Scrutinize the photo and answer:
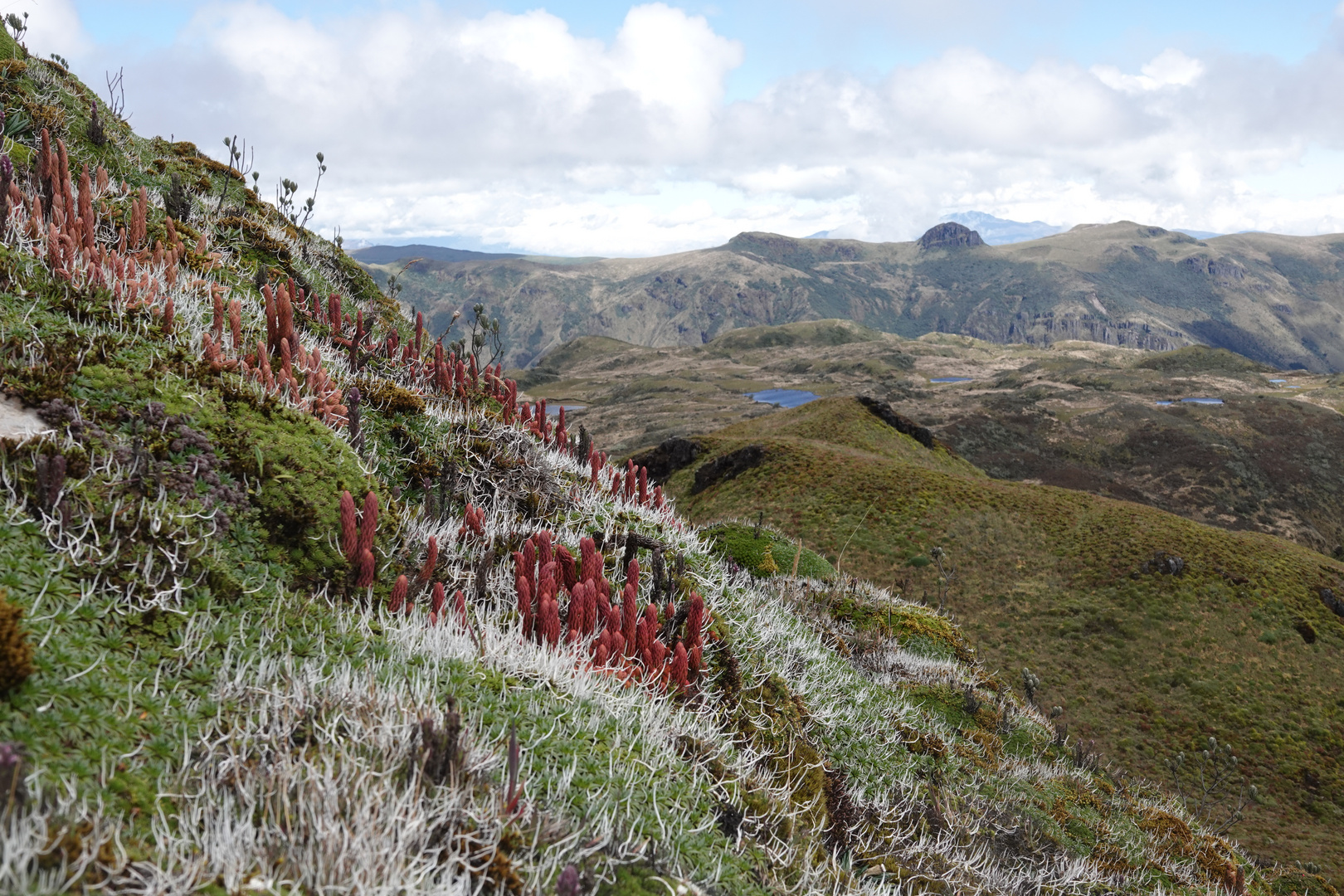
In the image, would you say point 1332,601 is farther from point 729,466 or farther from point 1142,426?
point 1142,426

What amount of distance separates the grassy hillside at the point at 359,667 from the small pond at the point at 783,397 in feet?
371

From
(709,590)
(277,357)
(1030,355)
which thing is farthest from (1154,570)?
(1030,355)

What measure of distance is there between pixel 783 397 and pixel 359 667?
132m

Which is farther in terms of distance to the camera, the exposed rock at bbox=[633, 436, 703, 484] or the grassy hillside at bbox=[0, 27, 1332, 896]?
the exposed rock at bbox=[633, 436, 703, 484]

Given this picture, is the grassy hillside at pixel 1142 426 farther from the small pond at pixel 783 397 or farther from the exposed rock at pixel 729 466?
the exposed rock at pixel 729 466

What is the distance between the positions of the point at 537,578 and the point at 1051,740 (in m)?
11.6

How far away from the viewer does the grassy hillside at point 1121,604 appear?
20.7 metres

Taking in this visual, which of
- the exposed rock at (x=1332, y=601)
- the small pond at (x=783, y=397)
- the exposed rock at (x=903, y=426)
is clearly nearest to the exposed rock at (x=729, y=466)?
the exposed rock at (x=903, y=426)

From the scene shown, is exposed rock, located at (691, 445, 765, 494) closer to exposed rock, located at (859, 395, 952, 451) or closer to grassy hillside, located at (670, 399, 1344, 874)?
grassy hillside, located at (670, 399, 1344, 874)

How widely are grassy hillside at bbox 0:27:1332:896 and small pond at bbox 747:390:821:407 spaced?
11308cm

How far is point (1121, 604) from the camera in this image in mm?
27234

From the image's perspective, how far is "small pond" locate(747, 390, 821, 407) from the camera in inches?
4900

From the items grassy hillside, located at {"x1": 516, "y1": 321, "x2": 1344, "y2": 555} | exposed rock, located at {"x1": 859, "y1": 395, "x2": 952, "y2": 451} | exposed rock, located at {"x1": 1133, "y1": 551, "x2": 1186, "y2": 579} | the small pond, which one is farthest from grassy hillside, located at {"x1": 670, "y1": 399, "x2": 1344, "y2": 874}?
the small pond

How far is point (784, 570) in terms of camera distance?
15.2 m
